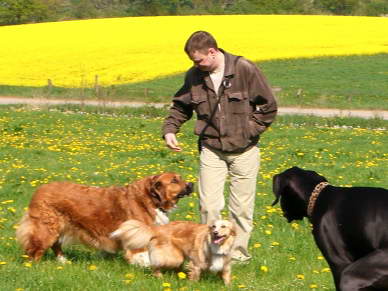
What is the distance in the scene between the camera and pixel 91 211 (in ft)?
26.5

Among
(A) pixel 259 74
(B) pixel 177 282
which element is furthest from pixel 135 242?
(A) pixel 259 74

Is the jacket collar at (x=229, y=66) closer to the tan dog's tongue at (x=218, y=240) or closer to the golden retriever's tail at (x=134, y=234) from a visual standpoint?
the tan dog's tongue at (x=218, y=240)

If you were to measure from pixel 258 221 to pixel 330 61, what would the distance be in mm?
34723

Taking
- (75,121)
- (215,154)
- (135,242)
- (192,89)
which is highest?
(192,89)

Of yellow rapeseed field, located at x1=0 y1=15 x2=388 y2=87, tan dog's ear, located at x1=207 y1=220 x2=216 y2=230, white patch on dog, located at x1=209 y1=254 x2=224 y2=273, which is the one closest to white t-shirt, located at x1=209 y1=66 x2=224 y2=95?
tan dog's ear, located at x1=207 y1=220 x2=216 y2=230

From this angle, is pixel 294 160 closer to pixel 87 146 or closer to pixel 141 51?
pixel 87 146

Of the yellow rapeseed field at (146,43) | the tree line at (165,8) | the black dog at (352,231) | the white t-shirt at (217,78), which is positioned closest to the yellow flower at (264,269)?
the black dog at (352,231)

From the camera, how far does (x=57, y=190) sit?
320 inches

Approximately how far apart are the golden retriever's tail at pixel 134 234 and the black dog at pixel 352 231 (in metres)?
1.96

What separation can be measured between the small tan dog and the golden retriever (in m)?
0.27

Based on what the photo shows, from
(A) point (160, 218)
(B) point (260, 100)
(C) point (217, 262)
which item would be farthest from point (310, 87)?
(C) point (217, 262)

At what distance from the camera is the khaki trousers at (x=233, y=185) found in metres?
7.88

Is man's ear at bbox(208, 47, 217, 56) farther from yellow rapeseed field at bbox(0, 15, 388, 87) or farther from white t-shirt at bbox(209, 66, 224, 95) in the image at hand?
yellow rapeseed field at bbox(0, 15, 388, 87)

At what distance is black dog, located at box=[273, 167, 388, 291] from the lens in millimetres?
5688
